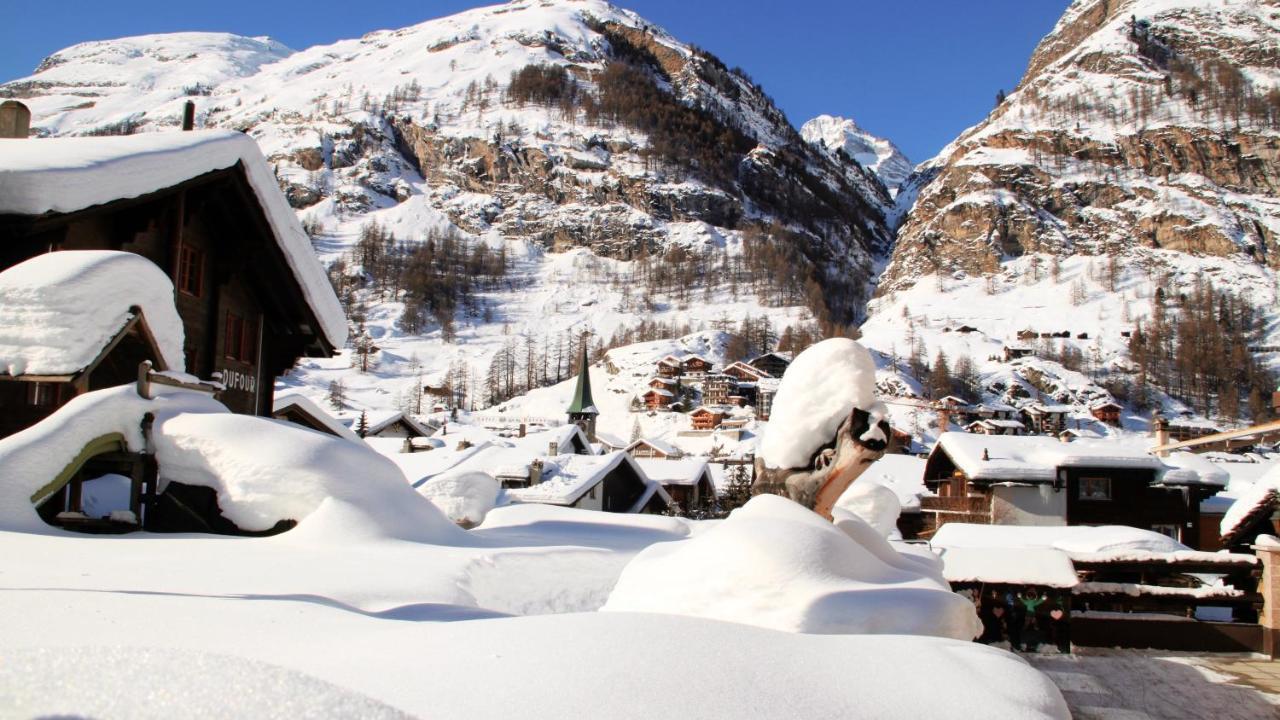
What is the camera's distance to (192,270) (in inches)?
578

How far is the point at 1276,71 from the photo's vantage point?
18862cm

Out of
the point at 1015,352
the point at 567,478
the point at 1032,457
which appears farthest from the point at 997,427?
the point at 567,478

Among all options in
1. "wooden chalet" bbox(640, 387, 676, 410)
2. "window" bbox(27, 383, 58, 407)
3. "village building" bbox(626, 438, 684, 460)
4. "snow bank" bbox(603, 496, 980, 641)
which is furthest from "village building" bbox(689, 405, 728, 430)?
"snow bank" bbox(603, 496, 980, 641)

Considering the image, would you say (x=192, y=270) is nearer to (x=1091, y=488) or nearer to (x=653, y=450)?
(x=1091, y=488)

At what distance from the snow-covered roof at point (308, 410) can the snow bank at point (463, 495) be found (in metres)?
2.11

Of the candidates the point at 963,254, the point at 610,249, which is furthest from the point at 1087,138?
the point at 610,249

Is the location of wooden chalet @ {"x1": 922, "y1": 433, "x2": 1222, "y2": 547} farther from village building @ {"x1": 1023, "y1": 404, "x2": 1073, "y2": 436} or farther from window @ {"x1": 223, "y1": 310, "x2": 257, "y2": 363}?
village building @ {"x1": 1023, "y1": 404, "x2": 1073, "y2": 436}

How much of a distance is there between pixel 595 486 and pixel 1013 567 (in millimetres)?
20147

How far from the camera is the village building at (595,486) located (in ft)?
92.1

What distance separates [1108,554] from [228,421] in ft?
39.7

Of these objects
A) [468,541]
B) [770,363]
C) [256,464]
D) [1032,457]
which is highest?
[770,363]

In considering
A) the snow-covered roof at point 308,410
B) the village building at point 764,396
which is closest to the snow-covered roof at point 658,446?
the village building at point 764,396

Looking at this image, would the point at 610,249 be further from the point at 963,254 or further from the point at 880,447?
the point at 880,447

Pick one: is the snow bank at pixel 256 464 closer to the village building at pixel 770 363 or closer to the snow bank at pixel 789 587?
the snow bank at pixel 789 587
